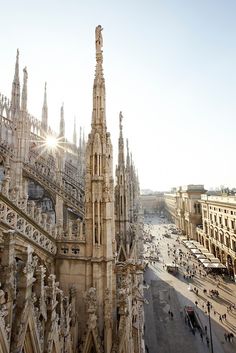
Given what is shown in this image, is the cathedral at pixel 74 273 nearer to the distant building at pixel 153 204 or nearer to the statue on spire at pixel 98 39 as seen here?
the statue on spire at pixel 98 39

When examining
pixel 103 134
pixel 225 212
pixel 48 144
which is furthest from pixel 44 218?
pixel 225 212

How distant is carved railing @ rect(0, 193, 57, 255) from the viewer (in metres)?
8.65

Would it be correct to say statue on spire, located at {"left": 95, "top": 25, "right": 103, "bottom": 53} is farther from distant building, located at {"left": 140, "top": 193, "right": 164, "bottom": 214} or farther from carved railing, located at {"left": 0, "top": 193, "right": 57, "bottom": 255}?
distant building, located at {"left": 140, "top": 193, "right": 164, "bottom": 214}

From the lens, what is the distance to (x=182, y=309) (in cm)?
2606

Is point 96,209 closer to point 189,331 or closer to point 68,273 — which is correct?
point 68,273

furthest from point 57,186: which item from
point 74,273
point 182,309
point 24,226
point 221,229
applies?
point 221,229

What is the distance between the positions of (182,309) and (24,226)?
2325 centimetres

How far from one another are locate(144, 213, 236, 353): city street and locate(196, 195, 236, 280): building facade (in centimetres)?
432

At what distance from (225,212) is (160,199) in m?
98.8

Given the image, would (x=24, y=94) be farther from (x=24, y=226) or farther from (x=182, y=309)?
(x=182, y=309)

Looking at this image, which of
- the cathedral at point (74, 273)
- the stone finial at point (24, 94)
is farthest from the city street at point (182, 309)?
the stone finial at point (24, 94)

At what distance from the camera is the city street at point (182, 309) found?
20.2 meters

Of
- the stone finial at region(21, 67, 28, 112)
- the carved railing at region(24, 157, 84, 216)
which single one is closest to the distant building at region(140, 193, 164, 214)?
the stone finial at region(21, 67, 28, 112)

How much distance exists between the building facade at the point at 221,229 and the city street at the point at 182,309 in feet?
14.2
